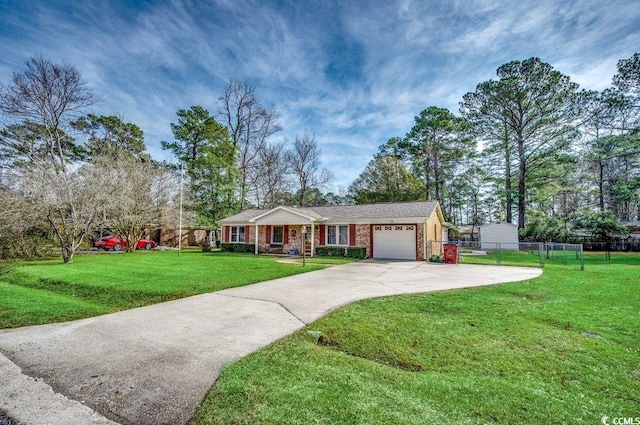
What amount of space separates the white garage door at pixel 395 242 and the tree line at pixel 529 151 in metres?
12.8

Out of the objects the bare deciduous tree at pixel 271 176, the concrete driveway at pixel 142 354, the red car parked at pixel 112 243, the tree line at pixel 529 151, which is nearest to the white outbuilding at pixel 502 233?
the tree line at pixel 529 151

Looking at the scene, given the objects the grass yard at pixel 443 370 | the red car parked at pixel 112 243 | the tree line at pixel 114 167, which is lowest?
the grass yard at pixel 443 370

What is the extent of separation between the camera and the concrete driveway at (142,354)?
2.61 metres

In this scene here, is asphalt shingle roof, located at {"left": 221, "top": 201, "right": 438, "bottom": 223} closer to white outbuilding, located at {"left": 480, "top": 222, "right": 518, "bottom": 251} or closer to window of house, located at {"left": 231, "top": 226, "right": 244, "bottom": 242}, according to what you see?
window of house, located at {"left": 231, "top": 226, "right": 244, "bottom": 242}

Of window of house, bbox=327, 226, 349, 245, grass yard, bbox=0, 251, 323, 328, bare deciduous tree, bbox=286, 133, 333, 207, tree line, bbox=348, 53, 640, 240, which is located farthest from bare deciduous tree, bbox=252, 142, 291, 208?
grass yard, bbox=0, 251, 323, 328

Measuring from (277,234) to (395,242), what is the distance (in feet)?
27.1

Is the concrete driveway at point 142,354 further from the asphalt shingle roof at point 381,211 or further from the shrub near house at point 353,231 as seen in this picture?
the asphalt shingle roof at point 381,211

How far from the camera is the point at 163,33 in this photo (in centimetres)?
980

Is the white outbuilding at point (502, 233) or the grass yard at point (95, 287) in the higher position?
the white outbuilding at point (502, 233)

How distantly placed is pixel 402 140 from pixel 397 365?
31954mm

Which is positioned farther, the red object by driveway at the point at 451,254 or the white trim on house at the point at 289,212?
the white trim on house at the point at 289,212

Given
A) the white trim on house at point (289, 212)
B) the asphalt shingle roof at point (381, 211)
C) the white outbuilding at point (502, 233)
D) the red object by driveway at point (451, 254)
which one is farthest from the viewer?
the white outbuilding at point (502, 233)

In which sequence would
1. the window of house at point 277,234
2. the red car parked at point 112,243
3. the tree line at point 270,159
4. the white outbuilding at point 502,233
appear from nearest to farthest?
the tree line at point 270,159 < the window of house at point 277,234 < the red car parked at point 112,243 < the white outbuilding at point 502,233

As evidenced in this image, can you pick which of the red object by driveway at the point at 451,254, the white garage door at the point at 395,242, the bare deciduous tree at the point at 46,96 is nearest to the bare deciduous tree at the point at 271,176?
the bare deciduous tree at the point at 46,96
